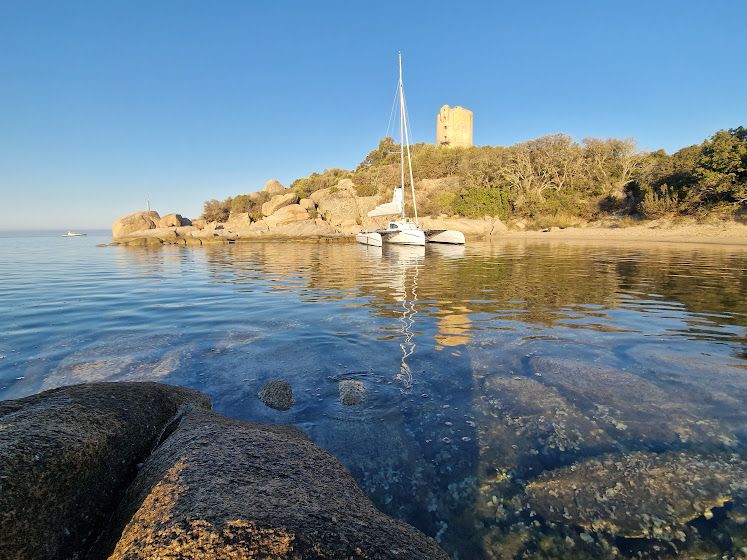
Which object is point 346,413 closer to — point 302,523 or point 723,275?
point 302,523

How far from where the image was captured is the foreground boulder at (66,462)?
184 centimetres

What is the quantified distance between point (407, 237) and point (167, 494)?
107 ft

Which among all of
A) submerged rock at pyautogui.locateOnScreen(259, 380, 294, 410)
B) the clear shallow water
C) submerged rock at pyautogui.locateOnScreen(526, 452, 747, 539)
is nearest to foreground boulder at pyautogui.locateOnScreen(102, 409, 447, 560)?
the clear shallow water

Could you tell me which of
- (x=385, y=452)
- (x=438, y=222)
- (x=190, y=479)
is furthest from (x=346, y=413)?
(x=438, y=222)

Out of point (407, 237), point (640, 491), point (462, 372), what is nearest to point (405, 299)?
point (462, 372)

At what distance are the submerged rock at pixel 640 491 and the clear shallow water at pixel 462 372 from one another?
9 centimetres

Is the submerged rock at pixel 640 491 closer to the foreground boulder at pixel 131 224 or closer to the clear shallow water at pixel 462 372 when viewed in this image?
the clear shallow water at pixel 462 372

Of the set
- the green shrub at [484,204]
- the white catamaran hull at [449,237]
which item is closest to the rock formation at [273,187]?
the green shrub at [484,204]

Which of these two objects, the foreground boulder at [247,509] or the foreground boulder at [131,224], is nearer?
the foreground boulder at [247,509]

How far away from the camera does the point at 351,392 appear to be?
4906mm

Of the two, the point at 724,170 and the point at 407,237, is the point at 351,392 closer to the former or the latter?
the point at 407,237

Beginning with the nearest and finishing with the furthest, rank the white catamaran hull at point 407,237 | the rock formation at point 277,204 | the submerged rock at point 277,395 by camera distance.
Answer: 1. the submerged rock at point 277,395
2. the white catamaran hull at point 407,237
3. the rock formation at point 277,204

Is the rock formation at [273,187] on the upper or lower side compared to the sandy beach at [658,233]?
upper

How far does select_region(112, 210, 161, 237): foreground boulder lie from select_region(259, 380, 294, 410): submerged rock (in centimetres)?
6186
